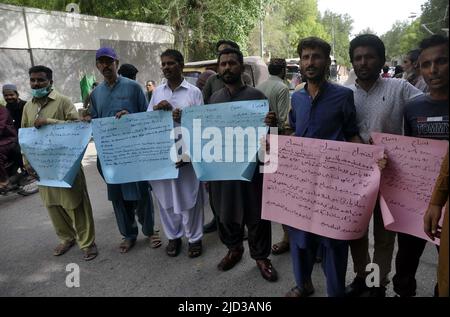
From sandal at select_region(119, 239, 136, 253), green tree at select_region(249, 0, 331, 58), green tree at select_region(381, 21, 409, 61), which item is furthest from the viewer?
green tree at select_region(381, 21, 409, 61)

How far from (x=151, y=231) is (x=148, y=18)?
14363 millimetres

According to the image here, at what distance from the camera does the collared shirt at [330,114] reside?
224 centimetres

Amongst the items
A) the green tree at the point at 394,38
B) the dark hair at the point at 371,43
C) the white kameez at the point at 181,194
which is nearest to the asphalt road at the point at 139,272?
the white kameez at the point at 181,194

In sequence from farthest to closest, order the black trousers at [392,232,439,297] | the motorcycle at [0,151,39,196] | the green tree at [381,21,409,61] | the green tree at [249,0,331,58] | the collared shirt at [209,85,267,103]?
the green tree at [381,21,409,61] → the green tree at [249,0,331,58] → the motorcycle at [0,151,39,196] → the collared shirt at [209,85,267,103] → the black trousers at [392,232,439,297]

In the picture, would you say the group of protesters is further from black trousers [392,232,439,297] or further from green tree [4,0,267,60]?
green tree [4,0,267,60]

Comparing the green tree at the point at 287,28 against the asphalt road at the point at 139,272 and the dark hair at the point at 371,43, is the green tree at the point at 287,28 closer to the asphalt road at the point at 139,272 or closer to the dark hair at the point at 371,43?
the asphalt road at the point at 139,272

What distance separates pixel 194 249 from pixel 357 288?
1.54 m

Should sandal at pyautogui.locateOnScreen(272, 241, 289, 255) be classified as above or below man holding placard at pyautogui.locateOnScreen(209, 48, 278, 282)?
below

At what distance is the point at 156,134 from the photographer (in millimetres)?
3068

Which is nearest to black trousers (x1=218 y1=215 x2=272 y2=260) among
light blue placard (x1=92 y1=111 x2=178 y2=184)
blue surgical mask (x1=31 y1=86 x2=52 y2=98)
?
light blue placard (x1=92 y1=111 x2=178 y2=184)

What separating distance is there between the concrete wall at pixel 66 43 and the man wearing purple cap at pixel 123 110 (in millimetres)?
8346

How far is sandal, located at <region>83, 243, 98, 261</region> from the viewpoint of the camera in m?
3.46

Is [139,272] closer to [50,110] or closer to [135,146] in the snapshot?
[135,146]
